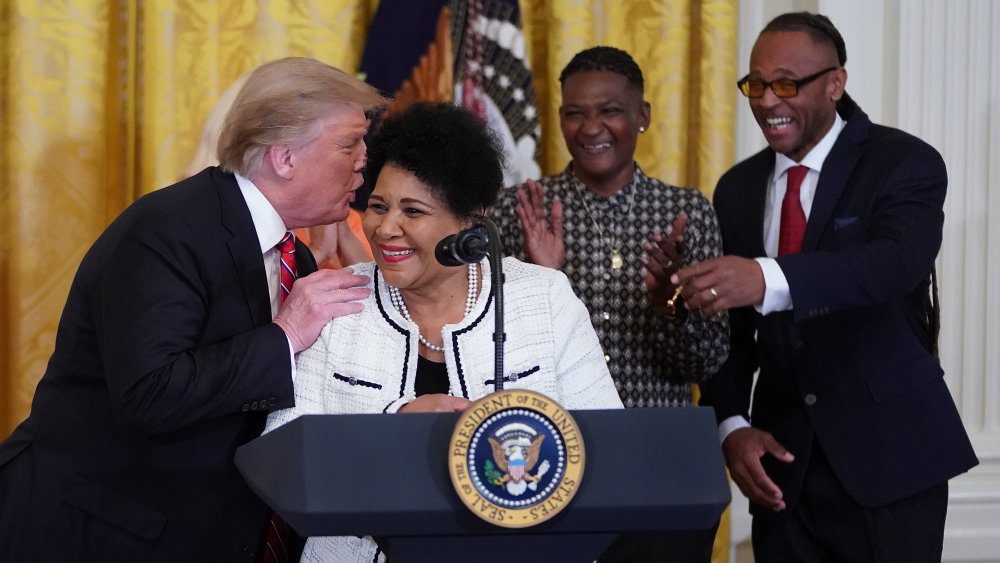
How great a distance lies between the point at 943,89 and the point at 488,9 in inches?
61.9

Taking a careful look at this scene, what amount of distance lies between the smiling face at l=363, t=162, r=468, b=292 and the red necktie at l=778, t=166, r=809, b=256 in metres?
0.94

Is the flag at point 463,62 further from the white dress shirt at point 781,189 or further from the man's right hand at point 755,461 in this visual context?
the man's right hand at point 755,461

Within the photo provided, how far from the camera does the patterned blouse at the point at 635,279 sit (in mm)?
3037

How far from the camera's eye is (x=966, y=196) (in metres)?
3.97

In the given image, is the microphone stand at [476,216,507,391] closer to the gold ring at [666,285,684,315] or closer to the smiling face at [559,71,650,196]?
the gold ring at [666,285,684,315]

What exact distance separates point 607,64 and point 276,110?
1.23m

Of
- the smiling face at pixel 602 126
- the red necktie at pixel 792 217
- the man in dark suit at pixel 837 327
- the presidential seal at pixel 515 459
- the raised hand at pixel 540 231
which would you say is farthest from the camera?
the smiling face at pixel 602 126

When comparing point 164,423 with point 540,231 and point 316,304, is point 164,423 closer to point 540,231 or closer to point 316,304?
point 316,304

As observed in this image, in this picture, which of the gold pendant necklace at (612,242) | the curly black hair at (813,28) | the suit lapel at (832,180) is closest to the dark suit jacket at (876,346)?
the suit lapel at (832,180)

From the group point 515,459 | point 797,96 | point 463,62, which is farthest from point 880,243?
point 463,62

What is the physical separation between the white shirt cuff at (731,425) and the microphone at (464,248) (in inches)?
51.5

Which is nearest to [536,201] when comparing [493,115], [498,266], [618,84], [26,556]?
[618,84]

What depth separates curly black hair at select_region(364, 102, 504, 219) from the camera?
2445mm

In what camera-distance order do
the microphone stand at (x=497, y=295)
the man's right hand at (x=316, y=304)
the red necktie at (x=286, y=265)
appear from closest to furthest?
the microphone stand at (x=497, y=295), the man's right hand at (x=316, y=304), the red necktie at (x=286, y=265)
